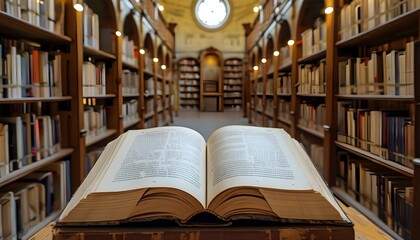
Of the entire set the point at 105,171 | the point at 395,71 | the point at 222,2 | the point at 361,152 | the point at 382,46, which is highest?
the point at 222,2

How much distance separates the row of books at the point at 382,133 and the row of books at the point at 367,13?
0.67 meters

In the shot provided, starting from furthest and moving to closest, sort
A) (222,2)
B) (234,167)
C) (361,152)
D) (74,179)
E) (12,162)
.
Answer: (222,2) < (74,179) < (361,152) < (12,162) < (234,167)

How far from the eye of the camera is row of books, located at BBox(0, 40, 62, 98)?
7.18 feet

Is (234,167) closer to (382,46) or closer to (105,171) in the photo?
(105,171)

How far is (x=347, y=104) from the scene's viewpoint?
3385 millimetres

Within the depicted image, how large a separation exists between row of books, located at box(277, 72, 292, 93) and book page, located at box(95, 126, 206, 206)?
4707 millimetres

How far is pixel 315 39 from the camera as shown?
4.31 m

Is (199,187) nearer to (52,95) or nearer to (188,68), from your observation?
(52,95)

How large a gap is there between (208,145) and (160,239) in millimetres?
477

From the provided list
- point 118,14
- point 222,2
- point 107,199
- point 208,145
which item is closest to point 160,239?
point 107,199

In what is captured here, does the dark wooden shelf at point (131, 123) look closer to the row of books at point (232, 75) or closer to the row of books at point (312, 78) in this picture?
the row of books at point (312, 78)

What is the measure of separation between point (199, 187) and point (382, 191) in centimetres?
212

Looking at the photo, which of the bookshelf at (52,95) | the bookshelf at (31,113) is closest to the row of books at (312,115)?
the bookshelf at (52,95)

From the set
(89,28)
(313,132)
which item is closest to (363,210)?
(313,132)
